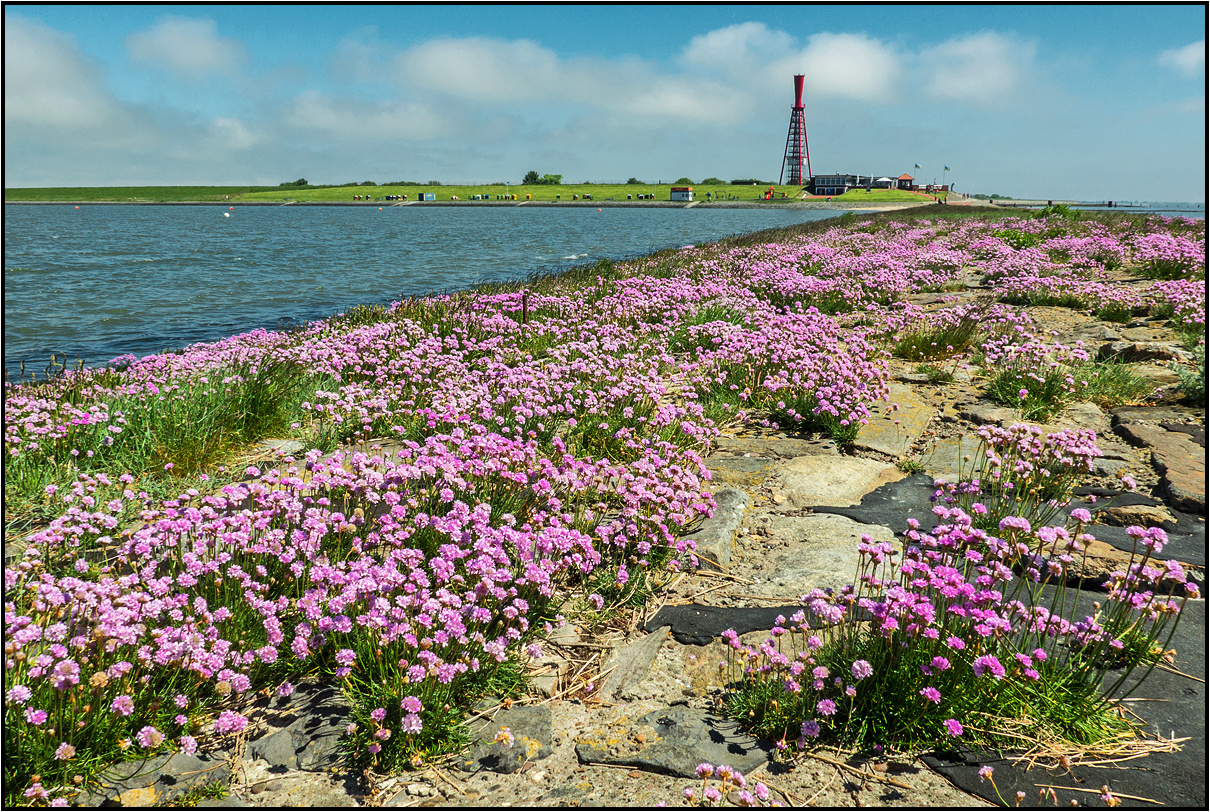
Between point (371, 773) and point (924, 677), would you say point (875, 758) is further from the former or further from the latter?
point (371, 773)

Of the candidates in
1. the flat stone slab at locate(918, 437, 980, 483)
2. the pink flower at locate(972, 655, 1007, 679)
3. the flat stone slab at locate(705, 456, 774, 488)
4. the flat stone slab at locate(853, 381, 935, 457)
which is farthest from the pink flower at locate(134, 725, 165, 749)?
the flat stone slab at locate(853, 381, 935, 457)

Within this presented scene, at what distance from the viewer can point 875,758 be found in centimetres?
272

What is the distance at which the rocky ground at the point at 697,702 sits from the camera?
8.46ft

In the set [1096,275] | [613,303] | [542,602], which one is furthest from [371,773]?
[1096,275]

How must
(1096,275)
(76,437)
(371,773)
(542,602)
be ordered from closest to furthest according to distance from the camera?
(371,773) → (542,602) → (76,437) → (1096,275)

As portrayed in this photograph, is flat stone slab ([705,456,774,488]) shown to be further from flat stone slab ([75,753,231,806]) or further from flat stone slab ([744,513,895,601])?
flat stone slab ([75,753,231,806])

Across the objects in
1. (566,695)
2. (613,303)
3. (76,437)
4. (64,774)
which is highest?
(613,303)

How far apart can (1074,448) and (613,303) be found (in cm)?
838

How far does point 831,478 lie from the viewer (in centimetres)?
569

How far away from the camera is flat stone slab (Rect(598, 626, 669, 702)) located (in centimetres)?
326

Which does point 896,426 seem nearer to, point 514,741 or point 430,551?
point 430,551

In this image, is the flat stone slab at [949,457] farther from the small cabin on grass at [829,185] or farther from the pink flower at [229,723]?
the small cabin on grass at [829,185]

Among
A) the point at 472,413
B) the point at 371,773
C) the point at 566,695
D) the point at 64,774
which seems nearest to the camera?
the point at 64,774

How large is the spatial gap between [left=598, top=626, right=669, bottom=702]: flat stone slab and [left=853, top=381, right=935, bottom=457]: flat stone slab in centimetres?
370
